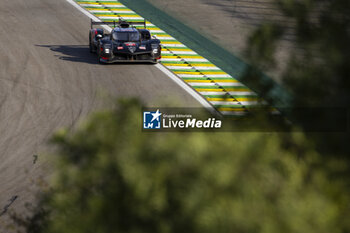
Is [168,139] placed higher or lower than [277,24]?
lower

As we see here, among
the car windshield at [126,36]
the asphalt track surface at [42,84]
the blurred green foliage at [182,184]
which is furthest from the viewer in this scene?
the car windshield at [126,36]

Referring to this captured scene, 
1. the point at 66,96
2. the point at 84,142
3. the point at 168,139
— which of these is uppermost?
the point at 168,139

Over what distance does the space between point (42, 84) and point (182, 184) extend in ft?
50.5

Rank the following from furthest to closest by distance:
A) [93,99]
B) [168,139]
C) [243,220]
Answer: [93,99] → [168,139] → [243,220]

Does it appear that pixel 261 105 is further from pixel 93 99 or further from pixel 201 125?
pixel 93 99

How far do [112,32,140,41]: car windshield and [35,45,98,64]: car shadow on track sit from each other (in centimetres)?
156

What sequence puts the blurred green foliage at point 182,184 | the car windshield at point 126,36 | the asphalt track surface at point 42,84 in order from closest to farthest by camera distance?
the blurred green foliage at point 182,184 < the asphalt track surface at point 42,84 < the car windshield at point 126,36

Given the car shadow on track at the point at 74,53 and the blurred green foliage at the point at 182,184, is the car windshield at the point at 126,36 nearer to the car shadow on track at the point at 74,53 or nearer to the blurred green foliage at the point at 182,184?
the car shadow on track at the point at 74,53

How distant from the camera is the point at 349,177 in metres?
3.69

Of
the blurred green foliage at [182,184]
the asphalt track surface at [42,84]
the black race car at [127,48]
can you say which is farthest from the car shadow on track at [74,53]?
the blurred green foliage at [182,184]

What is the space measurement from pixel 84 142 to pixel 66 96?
519 inches

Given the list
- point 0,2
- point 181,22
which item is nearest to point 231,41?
point 181,22

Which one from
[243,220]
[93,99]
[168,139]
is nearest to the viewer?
[243,220]

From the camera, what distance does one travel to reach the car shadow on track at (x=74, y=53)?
20484 mm
